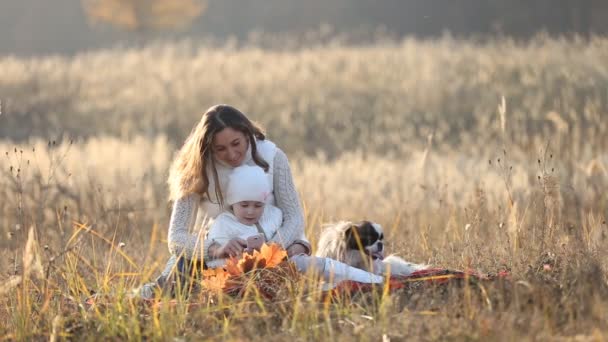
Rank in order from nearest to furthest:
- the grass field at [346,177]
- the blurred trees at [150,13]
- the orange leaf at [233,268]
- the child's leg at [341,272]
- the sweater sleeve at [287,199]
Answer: the grass field at [346,177]
the orange leaf at [233,268]
the child's leg at [341,272]
the sweater sleeve at [287,199]
the blurred trees at [150,13]

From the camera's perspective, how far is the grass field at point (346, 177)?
157 inches

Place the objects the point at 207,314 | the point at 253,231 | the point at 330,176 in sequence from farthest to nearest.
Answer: the point at 330,176
the point at 253,231
the point at 207,314

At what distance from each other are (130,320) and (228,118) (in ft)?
4.39

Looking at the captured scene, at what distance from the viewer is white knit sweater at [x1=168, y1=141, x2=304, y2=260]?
5.08 metres

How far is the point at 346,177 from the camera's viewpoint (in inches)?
405

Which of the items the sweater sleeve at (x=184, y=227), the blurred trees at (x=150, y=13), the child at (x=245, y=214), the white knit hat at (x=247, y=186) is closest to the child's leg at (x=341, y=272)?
the child at (x=245, y=214)

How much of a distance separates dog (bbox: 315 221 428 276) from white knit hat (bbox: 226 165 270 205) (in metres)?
0.44

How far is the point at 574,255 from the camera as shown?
4.59 meters

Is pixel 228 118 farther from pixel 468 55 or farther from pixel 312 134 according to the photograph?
pixel 468 55

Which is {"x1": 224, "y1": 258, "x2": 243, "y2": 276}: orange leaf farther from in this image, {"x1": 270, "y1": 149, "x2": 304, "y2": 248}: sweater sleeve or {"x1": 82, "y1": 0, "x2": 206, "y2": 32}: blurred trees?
{"x1": 82, "y1": 0, "x2": 206, "y2": 32}: blurred trees

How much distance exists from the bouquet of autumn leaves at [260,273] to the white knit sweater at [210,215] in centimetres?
44

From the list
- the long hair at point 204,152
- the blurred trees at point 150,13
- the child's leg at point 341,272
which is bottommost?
the child's leg at point 341,272

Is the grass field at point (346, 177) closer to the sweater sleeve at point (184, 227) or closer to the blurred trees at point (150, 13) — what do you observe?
the sweater sleeve at point (184, 227)

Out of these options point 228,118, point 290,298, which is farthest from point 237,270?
point 228,118
